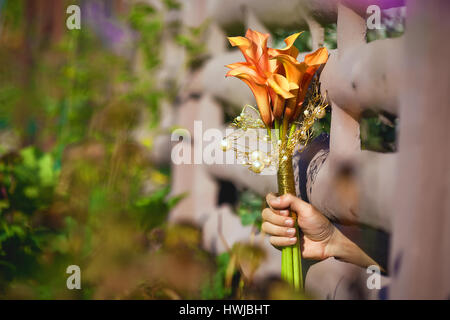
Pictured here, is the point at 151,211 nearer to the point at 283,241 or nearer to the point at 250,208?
the point at 250,208

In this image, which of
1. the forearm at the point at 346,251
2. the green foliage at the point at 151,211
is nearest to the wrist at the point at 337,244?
the forearm at the point at 346,251

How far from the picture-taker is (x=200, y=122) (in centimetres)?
193

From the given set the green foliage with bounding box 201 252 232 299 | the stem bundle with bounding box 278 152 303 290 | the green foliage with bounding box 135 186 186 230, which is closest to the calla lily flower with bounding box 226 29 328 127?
the stem bundle with bounding box 278 152 303 290

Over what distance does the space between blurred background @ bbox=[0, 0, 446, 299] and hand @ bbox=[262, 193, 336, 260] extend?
0.13m

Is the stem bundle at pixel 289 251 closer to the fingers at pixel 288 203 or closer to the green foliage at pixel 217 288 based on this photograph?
the fingers at pixel 288 203

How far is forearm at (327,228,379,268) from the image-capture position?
0.97 m

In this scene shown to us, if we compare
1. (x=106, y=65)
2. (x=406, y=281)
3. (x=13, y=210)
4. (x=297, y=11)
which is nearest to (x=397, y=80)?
(x=406, y=281)

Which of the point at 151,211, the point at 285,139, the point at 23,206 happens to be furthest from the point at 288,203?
the point at 23,206

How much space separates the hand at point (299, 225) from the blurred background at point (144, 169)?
0.42 ft

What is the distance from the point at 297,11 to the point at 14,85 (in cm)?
268

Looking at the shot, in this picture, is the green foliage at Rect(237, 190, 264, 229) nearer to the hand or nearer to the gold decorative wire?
the hand

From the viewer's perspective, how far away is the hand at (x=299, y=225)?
35.6 inches
